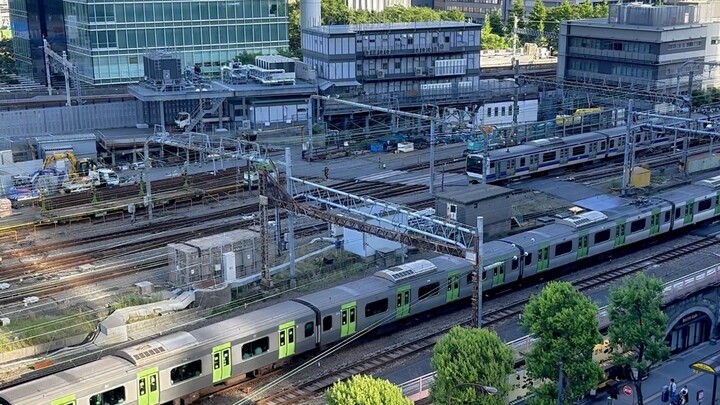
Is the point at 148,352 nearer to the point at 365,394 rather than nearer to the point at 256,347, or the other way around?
the point at 256,347

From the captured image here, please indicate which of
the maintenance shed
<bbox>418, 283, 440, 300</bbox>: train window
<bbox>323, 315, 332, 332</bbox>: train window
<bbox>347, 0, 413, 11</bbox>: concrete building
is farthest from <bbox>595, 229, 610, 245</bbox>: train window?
<bbox>347, 0, 413, 11</bbox>: concrete building

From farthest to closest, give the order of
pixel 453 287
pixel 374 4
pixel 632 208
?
pixel 374 4
pixel 632 208
pixel 453 287

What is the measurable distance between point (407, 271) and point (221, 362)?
24.9 feet

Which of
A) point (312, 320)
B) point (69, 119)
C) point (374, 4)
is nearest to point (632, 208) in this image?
point (312, 320)

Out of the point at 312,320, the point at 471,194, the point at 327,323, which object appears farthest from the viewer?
the point at 471,194

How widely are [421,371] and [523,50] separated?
76586 mm

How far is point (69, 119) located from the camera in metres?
59.3

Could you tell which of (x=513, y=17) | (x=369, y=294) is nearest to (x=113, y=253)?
(x=369, y=294)

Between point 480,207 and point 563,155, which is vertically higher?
point 480,207

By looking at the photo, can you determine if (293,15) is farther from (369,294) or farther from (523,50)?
(369,294)

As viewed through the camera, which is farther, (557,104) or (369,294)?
(557,104)

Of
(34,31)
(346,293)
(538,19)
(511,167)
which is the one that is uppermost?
(34,31)

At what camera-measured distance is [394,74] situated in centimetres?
6359

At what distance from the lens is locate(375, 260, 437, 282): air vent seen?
2847cm
